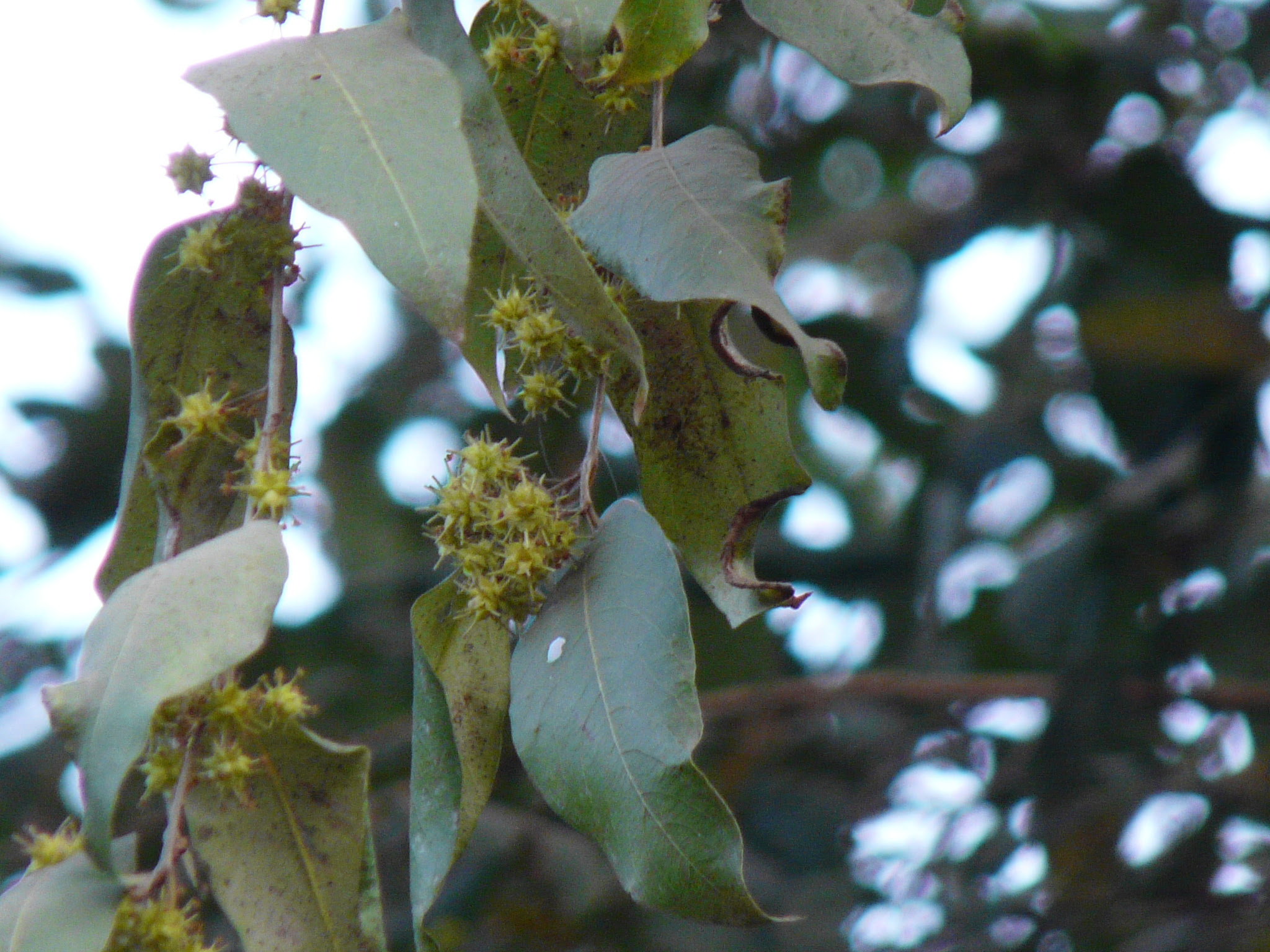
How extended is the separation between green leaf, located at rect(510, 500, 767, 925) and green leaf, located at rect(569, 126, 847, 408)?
0.14m

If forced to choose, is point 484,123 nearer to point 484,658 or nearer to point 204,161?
point 204,161

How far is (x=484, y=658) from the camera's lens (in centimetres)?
78

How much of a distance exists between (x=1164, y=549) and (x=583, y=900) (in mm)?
1049

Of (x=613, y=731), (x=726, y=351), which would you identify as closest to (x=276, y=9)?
(x=726, y=351)

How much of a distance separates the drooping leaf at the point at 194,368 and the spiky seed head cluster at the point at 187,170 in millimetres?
28

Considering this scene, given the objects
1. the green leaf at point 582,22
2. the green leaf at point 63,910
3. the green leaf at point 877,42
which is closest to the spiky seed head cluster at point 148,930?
the green leaf at point 63,910

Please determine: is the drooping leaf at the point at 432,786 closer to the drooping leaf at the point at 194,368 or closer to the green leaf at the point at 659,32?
the drooping leaf at the point at 194,368

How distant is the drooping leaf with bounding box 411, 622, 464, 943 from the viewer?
0.72 meters

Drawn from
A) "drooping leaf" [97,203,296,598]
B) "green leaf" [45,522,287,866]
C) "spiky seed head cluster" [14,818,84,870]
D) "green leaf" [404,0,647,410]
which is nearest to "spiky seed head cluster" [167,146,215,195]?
"drooping leaf" [97,203,296,598]

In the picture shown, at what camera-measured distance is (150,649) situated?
0.59 meters

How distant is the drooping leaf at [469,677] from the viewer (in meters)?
0.75

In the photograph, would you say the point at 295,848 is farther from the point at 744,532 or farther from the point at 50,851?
the point at 744,532

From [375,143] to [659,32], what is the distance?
0.57 feet

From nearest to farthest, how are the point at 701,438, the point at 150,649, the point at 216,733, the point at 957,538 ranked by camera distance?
the point at 150,649 → the point at 216,733 → the point at 701,438 → the point at 957,538
